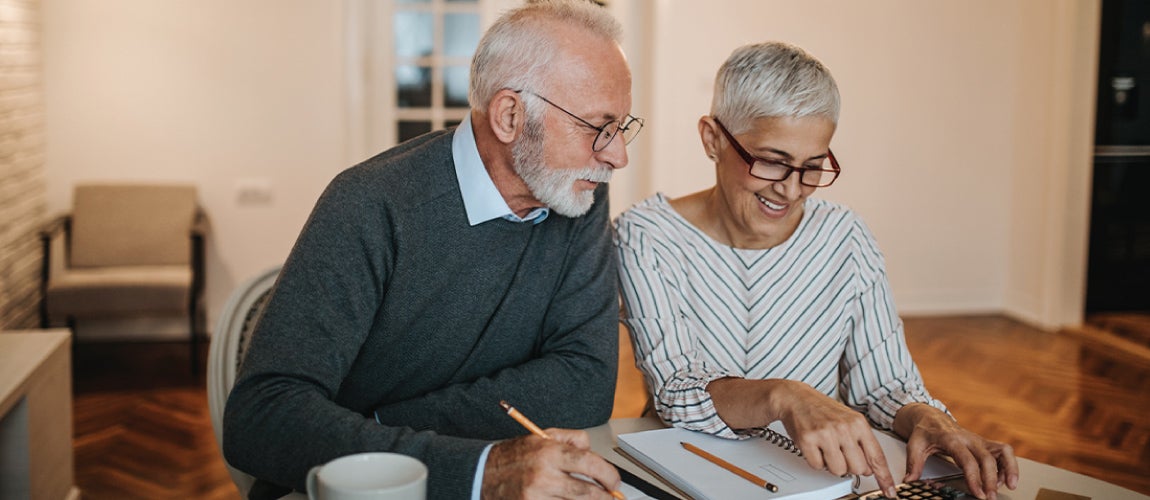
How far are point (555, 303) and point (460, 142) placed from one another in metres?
0.31

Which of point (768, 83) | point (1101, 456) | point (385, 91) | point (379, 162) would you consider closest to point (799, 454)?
point (768, 83)

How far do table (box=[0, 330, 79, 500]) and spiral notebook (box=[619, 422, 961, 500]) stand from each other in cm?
171

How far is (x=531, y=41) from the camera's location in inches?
61.2

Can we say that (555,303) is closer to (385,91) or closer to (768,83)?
(768,83)

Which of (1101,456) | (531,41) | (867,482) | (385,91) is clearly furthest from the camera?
(385,91)

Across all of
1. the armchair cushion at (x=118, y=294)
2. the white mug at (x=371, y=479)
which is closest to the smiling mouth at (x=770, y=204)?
the white mug at (x=371, y=479)

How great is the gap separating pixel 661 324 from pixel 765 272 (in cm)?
26

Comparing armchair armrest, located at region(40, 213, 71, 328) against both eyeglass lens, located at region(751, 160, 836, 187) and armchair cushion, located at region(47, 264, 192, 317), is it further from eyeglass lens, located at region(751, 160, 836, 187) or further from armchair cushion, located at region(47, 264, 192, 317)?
eyeglass lens, located at region(751, 160, 836, 187)

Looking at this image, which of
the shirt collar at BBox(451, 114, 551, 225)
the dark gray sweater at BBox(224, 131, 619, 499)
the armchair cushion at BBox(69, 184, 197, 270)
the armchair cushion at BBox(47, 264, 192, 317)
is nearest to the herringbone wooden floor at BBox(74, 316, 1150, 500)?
the armchair cushion at BBox(47, 264, 192, 317)

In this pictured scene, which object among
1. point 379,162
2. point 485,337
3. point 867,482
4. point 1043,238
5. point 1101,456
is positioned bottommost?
point 1101,456

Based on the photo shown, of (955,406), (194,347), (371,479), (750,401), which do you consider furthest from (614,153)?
(194,347)

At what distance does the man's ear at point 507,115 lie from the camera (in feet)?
5.16

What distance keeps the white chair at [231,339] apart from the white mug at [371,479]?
807 mm

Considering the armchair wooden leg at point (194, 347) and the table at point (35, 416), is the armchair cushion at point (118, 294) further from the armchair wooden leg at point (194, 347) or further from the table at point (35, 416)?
the table at point (35, 416)
